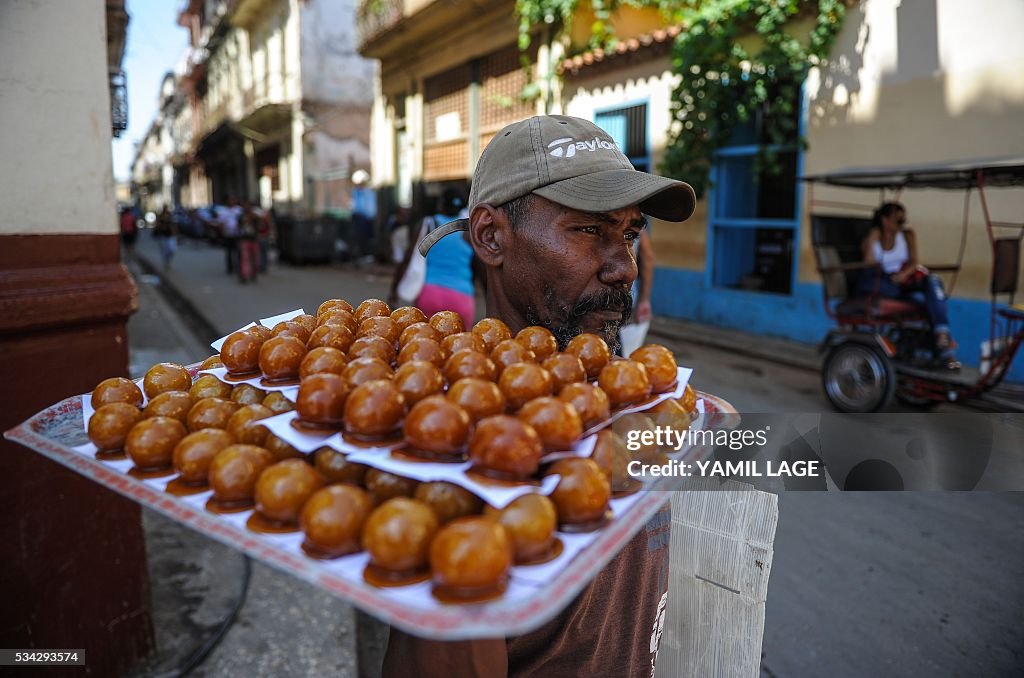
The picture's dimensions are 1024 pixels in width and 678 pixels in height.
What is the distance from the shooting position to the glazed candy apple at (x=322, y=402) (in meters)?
1.17

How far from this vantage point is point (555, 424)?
42.1 inches

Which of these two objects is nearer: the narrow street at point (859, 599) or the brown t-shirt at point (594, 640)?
the brown t-shirt at point (594, 640)

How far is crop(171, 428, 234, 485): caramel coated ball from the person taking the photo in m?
1.12

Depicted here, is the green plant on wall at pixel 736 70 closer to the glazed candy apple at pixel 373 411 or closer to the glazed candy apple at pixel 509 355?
the glazed candy apple at pixel 509 355

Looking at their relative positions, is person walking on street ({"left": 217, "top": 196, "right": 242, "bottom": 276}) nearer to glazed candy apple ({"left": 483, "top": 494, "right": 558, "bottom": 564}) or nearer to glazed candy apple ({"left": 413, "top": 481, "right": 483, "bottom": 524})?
glazed candy apple ({"left": 413, "top": 481, "right": 483, "bottom": 524})

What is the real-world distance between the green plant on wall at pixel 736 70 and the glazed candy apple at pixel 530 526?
9268 mm

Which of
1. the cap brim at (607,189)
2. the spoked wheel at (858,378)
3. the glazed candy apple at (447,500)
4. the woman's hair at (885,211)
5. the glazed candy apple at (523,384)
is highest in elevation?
the woman's hair at (885,211)

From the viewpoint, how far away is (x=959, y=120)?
7445 millimetres

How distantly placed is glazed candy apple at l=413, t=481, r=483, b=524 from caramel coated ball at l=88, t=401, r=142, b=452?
1.95 feet

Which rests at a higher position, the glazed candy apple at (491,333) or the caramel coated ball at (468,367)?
the glazed candy apple at (491,333)

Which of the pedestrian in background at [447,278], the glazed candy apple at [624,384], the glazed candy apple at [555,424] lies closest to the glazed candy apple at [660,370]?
the glazed candy apple at [624,384]

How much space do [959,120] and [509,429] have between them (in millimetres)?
8394

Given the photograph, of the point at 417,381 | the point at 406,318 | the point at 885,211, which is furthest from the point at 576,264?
the point at 885,211

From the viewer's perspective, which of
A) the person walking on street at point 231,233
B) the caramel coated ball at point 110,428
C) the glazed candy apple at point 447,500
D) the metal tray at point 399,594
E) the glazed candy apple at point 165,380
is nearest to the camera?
the metal tray at point 399,594
